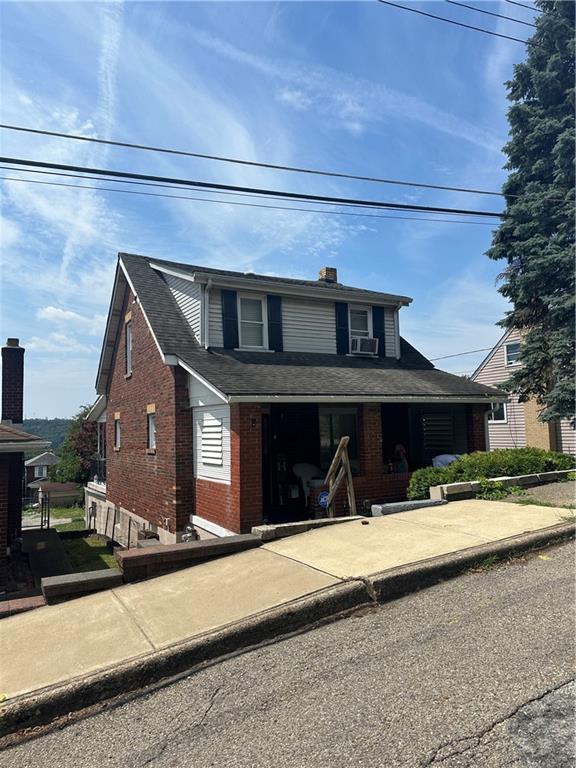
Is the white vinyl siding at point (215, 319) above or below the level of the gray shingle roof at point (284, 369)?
above

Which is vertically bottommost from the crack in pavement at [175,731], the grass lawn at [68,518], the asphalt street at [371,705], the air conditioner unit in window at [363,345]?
the grass lawn at [68,518]

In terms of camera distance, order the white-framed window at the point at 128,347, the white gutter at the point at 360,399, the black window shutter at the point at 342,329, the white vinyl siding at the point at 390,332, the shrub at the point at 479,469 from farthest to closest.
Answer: the white-framed window at the point at 128,347, the white vinyl siding at the point at 390,332, the black window shutter at the point at 342,329, the shrub at the point at 479,469, the white gutter at the point at 360,399

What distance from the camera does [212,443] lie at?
36.0 ft

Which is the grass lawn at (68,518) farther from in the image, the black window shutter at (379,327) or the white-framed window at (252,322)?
the black window shutter at (379,327)

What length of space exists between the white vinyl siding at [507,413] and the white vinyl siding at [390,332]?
11.2 m

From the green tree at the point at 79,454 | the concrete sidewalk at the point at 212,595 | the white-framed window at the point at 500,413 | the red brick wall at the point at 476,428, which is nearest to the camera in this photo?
the concrete sidewalk at the point at 212,595

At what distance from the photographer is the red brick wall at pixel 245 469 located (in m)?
9.63

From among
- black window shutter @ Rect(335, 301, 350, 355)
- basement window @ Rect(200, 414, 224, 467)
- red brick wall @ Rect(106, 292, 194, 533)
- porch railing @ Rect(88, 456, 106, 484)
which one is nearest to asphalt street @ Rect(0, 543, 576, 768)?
basement window @ Rect(200, 414, 224, 467)

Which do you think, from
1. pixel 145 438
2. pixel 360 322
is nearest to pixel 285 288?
pixel 360 322

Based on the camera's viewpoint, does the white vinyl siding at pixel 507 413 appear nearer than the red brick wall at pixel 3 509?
No

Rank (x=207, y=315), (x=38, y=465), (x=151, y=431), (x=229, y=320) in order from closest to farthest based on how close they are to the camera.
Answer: (x=207, y=315), (x=229, y=320), (x=151, y=431), (x=38, y=465)

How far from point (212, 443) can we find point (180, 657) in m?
6.74

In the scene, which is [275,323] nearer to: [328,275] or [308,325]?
[308,325]

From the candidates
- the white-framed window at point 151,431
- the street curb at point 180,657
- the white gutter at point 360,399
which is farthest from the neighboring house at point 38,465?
the street curb at point 180,657
